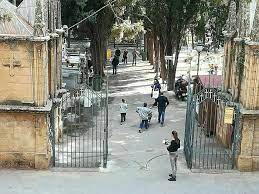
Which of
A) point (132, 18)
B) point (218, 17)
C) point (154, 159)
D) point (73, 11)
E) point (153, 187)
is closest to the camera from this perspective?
point (153, 187)

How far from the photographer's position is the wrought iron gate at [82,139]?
16938 millimetres

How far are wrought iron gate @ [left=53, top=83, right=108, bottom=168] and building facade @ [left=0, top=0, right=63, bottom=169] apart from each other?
753 millimetres

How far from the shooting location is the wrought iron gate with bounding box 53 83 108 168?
16.9 metres

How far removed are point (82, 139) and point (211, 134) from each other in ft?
16.8

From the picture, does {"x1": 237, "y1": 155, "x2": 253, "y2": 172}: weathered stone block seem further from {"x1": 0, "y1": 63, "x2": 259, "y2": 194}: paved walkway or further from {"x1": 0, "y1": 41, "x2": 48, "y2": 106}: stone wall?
{"x1": 0, "y1": 41, "x2": 48, "y2": 106}: stone wall

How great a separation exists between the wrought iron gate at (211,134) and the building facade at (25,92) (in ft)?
14.9

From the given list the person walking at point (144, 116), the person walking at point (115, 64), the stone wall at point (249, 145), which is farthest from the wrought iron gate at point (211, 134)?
the person walking at point (115, 64)

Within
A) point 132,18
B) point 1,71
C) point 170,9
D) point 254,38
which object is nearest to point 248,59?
point 254,38

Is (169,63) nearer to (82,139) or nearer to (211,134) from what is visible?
(211,134)

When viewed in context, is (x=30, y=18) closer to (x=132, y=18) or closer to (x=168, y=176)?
(x=168, y=176)

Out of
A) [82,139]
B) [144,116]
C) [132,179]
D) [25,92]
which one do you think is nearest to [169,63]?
[144,116]

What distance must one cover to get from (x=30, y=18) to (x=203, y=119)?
8391 millimetres

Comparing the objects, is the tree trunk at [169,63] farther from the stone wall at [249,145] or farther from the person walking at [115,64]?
the stone wall at [249,145]

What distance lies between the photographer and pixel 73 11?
26.9 metres
